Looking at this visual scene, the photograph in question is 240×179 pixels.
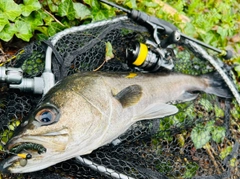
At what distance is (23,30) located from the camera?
3137 mm

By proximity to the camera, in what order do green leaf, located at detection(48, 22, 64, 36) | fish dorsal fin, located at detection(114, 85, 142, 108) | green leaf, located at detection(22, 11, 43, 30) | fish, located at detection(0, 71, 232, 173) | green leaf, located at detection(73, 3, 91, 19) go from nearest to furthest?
fish, located at detection(0, 71, 232, 173) → fish dorsal fin, located at detection(114, 85, 142, 108) → green leaf, located at detection(22, 11, 43, 30) → green leaf, located at detection(48, 22, 64, 36) → green leaf, located at detection(73, 3, 91, 19)

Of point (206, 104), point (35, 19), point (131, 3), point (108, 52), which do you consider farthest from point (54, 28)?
point (206, 104)

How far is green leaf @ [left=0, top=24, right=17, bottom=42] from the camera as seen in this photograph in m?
3.03

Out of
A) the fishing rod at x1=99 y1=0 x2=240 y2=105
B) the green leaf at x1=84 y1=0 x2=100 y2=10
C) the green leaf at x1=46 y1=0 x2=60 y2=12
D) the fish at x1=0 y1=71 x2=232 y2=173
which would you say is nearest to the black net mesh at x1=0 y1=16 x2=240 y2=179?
the fishing rod at x1=99 y1=0 x2=240 y2=105

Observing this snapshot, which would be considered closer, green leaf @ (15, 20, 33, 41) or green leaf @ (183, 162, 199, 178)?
green leaf @ (15, 20, 33, 41)

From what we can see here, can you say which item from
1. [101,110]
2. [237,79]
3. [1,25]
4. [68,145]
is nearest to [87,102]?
[101,110]

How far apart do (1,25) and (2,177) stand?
1.17m

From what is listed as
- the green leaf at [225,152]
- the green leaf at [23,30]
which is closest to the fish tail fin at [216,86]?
the green leaf at [225,152]

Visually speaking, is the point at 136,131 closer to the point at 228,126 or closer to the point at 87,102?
the point at 87,102

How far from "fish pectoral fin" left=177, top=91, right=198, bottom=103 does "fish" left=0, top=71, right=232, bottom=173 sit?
19 cm

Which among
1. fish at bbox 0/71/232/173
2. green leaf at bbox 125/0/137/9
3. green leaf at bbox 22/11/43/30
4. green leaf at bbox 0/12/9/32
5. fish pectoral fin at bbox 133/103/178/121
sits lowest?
fish pectoral fin at bbox 133/103/178/121

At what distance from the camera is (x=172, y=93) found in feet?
10.8

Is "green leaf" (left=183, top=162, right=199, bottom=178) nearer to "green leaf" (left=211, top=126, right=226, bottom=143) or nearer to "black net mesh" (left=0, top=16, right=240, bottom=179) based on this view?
"black net mesh" (left=0, top=16, right=240, bottom=179)

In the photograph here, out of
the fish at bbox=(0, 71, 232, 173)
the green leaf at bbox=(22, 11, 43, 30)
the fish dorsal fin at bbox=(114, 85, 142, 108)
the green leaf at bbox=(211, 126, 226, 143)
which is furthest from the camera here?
the green leaf at bbox=(211, 126, 226, 143)
